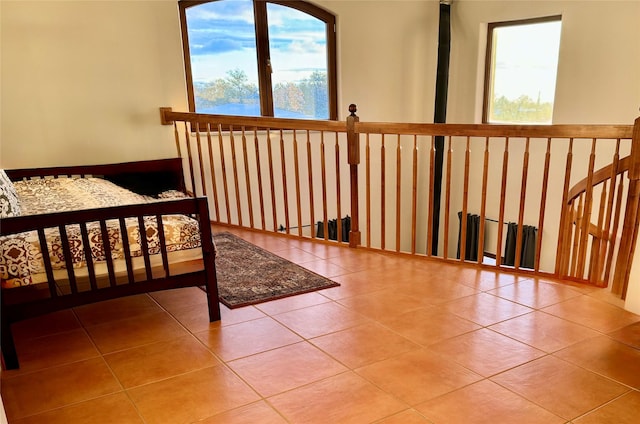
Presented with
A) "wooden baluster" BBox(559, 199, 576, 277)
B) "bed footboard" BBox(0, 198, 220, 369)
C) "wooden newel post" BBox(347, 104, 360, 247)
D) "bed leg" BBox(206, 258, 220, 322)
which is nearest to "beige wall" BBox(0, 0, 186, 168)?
"wooden newel post" BBox(347, 104, 360, 247)

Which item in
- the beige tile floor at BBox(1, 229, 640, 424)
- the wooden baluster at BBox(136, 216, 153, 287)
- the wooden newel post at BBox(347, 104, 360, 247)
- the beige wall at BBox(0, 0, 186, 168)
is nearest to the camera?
the beige tile floor at BBox(1, 229, 640, 424)

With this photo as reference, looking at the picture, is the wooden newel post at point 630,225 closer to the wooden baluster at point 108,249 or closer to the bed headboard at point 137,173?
the wooden baluster at point 108,249

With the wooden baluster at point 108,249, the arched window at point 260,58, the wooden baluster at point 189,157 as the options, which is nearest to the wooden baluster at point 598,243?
the wooden baluster at point 108,249

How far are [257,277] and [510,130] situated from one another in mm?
1696

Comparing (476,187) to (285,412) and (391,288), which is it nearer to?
(391,288)

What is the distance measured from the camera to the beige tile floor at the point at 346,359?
1.71m

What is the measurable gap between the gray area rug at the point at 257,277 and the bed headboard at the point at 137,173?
41.5 inches

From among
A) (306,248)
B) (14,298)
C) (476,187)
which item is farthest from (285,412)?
(476,187)

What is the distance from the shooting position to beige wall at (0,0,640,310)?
3.71 meters

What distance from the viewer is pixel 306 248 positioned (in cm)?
355

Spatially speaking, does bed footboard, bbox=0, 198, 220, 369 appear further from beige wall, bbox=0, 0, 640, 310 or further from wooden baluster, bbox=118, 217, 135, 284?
beige wall, bbox=0, 0, 640, 310

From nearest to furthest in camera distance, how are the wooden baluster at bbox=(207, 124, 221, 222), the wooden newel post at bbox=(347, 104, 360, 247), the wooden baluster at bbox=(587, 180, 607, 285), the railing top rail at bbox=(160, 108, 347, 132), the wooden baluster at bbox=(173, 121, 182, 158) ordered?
1. the wooden baluster at bbox=(587, 180, 607, 285)
2. the wooden newel post at bbox=(347, 104, 360, 247)
3. the railing top rail at bbox=(160, 108, 347, 132)
4. the wooden baluster at bbox=(207, 124, 221, 222)
5. the wooden baluster at bbox=(173, 121, 182, 158)

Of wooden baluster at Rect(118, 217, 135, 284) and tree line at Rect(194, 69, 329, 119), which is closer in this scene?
wooden baluster at Rect(118, 217, 135, 284)

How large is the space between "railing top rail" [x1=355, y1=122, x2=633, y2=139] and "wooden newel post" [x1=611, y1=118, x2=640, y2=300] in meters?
0.09
